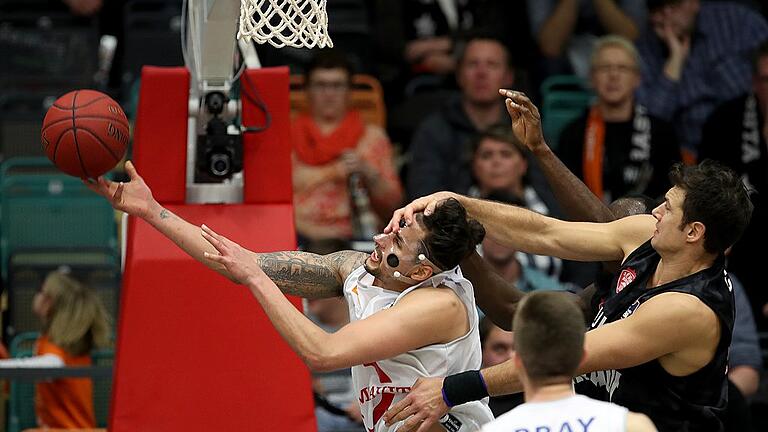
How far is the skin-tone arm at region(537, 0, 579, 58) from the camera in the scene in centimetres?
957

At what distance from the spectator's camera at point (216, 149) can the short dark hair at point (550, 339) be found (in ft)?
8.77

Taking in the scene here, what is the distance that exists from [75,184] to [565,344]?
5730 mm

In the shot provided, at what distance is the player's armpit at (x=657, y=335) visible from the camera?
4609 mm

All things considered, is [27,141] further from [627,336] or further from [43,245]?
[627,336]

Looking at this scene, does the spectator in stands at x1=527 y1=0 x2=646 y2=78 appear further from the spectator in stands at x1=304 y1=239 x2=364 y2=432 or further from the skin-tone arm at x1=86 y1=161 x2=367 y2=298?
the skin-tone arm at x1=86 y1=161 x2=367 y2=298

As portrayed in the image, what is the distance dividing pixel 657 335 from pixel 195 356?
7.34 ft

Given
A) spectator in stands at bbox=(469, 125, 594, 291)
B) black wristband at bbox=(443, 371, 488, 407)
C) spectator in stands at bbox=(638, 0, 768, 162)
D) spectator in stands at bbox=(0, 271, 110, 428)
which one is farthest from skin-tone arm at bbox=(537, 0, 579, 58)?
black wristband at bbox=(443, 371, 488, 407)

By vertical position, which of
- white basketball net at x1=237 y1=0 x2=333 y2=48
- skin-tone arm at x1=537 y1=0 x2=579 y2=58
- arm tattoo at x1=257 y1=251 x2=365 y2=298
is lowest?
arm tattoo at x1=257 y1=251 x2=365 y2=298

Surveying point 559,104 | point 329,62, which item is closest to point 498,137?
point 329,62

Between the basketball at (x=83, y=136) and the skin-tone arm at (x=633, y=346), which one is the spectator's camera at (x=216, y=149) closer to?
the basketball at (x=83, y=136)

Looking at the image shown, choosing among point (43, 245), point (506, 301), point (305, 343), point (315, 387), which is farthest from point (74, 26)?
point (305, 343)

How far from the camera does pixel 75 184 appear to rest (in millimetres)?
8734

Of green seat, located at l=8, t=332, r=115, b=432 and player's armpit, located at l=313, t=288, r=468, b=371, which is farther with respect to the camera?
green seat, located at l=8, t=332, r=115, b=432

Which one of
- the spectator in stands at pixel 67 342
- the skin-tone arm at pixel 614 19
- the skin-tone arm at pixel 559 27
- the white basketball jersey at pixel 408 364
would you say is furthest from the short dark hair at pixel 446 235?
the skin-tone arm at pixel 614 19
